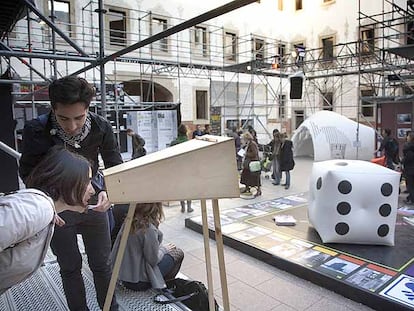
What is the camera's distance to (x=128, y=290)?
2.61 metres

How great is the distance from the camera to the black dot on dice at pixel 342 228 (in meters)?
3.98

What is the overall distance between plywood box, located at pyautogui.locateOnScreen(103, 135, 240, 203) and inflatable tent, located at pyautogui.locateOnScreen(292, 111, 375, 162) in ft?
36.8

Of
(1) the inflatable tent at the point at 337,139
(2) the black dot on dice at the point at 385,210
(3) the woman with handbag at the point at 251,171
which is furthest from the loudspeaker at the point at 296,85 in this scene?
(2) the black dot on dice at the point at 385,210

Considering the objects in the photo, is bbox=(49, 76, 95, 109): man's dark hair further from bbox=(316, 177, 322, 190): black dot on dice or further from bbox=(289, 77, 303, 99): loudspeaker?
bbox=(289, 77, 303, 99): loudspeaker

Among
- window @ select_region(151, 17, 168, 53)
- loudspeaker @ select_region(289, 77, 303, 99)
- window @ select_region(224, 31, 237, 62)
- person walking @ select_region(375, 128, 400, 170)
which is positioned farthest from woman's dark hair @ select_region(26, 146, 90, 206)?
window @ select_region(224, 31, 237, 62)

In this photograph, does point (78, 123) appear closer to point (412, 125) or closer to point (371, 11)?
point (412, 125)

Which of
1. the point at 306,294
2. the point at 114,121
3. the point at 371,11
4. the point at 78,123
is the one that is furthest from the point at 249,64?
the point at 78,123

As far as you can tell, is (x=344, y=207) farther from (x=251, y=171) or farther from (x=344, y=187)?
(x=251, y=171)

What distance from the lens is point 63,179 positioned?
135cm

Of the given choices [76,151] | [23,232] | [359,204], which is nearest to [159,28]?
[359,204]

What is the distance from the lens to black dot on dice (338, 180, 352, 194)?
3916mm

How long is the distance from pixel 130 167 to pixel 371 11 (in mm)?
19356

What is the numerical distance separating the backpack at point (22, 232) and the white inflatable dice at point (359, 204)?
140 inches

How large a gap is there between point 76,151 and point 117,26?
13.9m
